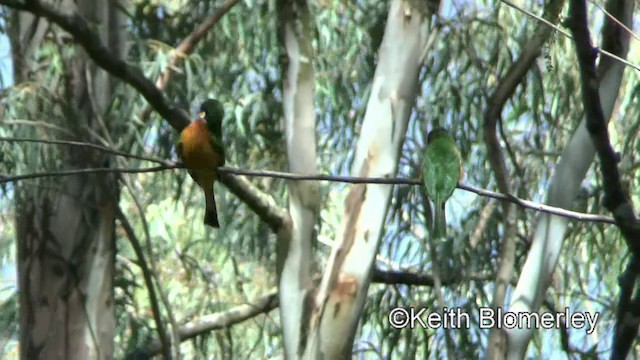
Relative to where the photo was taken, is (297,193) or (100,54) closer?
(100,54)

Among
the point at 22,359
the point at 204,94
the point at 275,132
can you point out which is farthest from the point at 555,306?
the point at 22,359

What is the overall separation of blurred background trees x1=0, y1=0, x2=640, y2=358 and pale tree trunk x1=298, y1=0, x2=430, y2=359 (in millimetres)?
27

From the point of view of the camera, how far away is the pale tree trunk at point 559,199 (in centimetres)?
350

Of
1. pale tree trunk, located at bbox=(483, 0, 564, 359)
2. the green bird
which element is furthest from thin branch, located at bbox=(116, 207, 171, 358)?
the green bird

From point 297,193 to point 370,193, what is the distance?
0.28m

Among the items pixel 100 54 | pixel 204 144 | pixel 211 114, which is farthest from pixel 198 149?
pixel 100 54

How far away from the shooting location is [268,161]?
425cm

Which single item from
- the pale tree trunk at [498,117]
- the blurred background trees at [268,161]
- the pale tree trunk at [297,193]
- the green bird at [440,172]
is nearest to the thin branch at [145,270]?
the blurred background trees at [268,161]

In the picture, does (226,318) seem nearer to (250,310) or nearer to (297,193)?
(250,310)

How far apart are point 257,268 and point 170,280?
44cm

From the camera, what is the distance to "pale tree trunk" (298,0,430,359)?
11.3 feet

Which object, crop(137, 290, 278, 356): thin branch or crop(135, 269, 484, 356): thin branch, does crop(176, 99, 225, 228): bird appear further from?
crop(137, 290, 278, 356): thin branch

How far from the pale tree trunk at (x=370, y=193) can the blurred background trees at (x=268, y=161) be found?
0.09 feet

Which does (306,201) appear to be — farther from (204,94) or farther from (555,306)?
(555,306)
